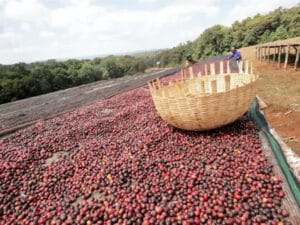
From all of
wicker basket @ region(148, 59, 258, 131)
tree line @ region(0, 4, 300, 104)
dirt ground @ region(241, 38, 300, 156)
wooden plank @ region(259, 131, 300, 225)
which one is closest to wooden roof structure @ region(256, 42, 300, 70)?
dirt ground @ region(241, 38, 300, 156)

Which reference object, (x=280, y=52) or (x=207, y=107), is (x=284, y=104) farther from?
(x=280, y=52)

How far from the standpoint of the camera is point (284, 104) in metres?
7.07

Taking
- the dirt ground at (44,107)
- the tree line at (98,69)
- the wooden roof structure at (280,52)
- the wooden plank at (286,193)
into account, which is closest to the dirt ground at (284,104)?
the wooden roof structure at (280,52)

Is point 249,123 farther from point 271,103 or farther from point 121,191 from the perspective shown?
point 271,103

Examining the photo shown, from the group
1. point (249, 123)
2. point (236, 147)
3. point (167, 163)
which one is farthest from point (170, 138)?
point (249, 123)

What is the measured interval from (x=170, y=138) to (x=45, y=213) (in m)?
1.75

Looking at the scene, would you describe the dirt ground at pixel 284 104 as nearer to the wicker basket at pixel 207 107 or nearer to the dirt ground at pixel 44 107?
the wicker basket at pixel 207 107

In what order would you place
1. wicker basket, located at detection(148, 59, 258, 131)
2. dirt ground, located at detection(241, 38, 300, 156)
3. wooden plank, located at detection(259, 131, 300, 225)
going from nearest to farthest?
wooden plank, located at detection(259, 131, 300, 225), wicker basket, located at detection(148, 59, 258, 131), dirt ground, located at detection(241, 38, 300, 156)

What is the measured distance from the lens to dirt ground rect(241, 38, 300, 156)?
5110 millimetres

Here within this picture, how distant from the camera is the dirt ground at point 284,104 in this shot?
201 inches

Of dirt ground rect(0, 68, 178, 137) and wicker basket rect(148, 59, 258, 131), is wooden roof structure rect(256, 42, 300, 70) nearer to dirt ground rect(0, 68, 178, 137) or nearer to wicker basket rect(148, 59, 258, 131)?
dirt ground rect(0, 68, 178, 137)

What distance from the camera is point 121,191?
2340 mm

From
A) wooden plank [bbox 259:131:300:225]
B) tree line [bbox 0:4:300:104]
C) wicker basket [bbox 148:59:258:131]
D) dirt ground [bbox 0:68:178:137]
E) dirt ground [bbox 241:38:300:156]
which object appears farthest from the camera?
tree line [bbox 0:4:300:104]

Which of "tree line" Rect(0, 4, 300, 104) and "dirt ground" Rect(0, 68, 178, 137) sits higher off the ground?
"dirt ground" Rect(0, 68, 178, 137)
